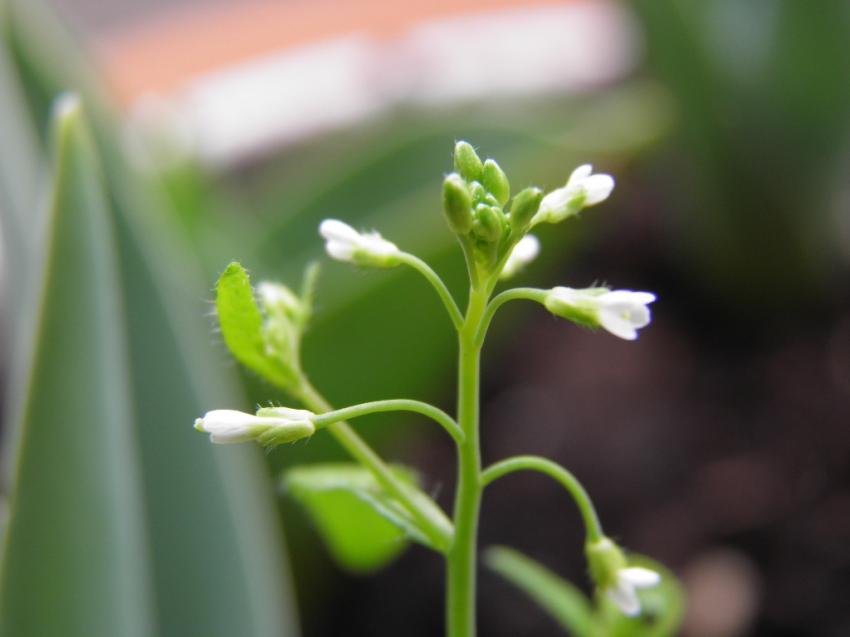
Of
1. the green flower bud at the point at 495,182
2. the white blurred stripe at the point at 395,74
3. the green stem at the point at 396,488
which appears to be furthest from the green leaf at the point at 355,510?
the white blurred stripe at the point at 395,74

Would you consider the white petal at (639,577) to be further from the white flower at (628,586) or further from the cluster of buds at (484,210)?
the cluster of buds at (484,210)

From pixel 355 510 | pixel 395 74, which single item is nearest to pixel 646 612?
pixel 355 510

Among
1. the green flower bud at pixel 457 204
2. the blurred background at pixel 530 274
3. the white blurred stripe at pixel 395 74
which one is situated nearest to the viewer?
the green flower bud at pixel 457 204

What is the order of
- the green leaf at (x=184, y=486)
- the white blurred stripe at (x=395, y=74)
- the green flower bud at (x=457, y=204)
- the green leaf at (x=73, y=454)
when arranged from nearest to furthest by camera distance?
the green flower bud at (x=457, y=204) → the green leaf at (x=73, y=454) → the green leaf at (x=184, y=486) → the white blurred stripe at (x=395, y=74)

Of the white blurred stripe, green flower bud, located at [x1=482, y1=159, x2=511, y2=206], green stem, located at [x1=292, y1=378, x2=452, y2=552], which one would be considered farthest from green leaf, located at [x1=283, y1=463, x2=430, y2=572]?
the white blurred stripe

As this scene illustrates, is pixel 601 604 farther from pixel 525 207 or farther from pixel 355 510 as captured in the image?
pixel 525 207
